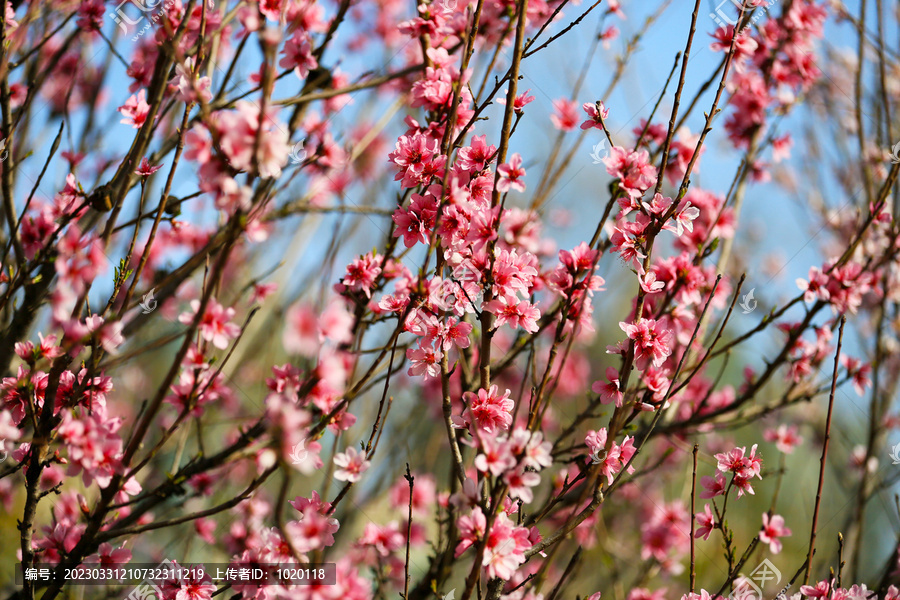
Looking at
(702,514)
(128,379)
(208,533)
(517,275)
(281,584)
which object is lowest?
(281,584)

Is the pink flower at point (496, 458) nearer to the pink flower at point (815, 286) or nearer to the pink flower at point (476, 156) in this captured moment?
the pink flower at point (476, 156)

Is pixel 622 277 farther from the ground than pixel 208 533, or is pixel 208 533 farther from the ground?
pixel 622 277

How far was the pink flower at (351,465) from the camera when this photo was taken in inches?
62.4

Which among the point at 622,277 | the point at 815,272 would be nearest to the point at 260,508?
the point at 815,272

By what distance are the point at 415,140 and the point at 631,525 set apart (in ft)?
16.6

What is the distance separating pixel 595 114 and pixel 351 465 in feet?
4.44

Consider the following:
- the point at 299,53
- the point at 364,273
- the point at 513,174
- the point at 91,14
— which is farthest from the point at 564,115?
the point at 91,14

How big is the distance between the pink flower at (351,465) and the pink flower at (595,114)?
128cm

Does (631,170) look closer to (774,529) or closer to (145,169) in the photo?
(774,529)

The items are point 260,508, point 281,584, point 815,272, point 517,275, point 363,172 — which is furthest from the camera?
point 363,172

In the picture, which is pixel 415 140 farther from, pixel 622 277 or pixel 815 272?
pixel 622 277

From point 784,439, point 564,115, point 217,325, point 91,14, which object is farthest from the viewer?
point 784,439

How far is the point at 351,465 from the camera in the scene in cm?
165

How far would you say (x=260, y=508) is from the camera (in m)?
2.86
